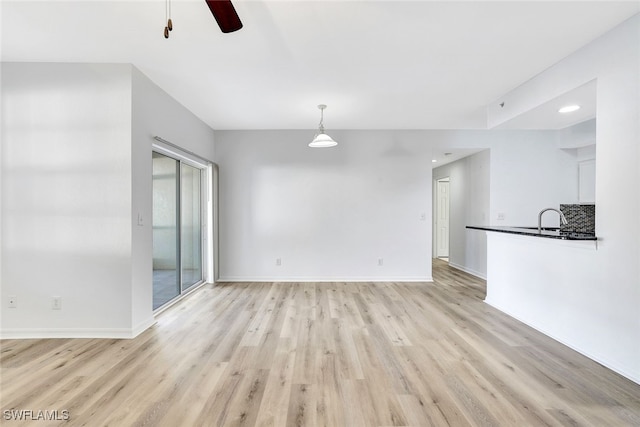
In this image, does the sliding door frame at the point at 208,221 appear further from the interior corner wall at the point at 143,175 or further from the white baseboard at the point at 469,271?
the white baseboard at the point at 469,271

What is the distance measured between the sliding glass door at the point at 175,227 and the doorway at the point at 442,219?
20.8ft

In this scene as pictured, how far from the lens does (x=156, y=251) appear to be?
3.76m

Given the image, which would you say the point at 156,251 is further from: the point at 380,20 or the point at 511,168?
the point at 511,168

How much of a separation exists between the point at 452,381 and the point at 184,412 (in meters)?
1.84

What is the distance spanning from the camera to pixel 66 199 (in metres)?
2.97

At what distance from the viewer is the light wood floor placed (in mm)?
1839

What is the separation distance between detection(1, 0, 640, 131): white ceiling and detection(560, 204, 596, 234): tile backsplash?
1453 mm

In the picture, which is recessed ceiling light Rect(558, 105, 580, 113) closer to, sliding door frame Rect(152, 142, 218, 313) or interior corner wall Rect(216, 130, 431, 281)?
interior corner wall Rect(216, 130, 431, 281)

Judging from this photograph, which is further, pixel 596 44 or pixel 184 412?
pixel 596 44

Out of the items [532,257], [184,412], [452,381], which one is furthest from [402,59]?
[184,412]

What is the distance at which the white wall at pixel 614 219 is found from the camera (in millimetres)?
2209

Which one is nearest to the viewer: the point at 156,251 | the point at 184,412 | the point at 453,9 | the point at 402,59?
the point at 184,412

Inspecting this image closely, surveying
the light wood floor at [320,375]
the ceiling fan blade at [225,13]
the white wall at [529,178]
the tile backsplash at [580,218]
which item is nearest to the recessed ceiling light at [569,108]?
the tile backsplash at [580,218]

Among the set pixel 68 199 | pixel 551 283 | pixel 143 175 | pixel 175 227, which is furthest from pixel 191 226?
pixel 551 283
